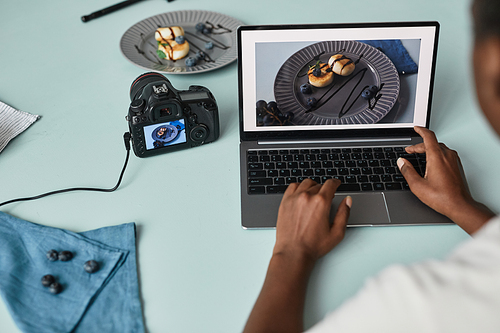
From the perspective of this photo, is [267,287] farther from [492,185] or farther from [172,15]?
[172,15]

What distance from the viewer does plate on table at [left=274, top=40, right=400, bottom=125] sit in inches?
33.3

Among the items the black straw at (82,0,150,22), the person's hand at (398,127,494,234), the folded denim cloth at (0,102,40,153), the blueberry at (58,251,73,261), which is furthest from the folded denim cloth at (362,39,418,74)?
the black straw at (82,0,150,22)

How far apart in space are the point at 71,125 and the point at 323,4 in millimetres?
954

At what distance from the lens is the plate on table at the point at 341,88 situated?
33.3 inches

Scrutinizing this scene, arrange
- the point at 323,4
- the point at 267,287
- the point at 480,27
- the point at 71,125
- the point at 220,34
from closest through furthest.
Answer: the point at 480,27, the point at 267,287, the point at 71,125, the point at 220,34, the point at 323,4

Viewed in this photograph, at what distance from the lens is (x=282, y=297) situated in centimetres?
60

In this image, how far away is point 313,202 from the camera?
0.71 metres

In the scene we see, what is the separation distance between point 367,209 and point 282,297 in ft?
0.86

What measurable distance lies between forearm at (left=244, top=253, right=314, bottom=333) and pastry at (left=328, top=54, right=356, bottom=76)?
0.43 metres

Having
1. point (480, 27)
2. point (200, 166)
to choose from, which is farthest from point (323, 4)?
point (480, 27)

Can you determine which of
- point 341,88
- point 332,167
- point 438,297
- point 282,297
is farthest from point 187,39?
point 438,297

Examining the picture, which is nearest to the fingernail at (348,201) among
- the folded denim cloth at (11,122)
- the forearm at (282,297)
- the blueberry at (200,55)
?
the forearm at (282,297)

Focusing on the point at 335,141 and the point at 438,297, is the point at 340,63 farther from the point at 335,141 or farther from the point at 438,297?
the point at 438,297

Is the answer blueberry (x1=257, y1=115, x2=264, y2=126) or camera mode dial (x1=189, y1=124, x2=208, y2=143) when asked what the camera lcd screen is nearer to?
camera mode dial (x1=189, y1=124, x2=208, y2=143)
